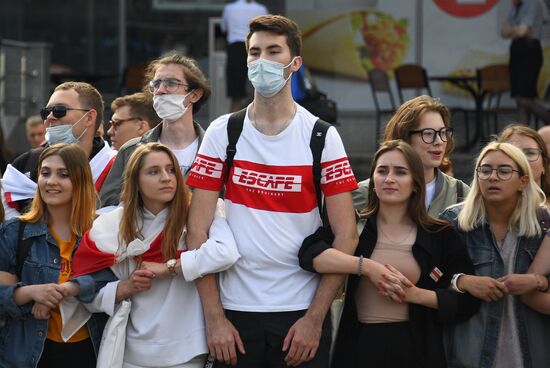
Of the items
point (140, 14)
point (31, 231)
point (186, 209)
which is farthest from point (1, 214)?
point (140, 14)

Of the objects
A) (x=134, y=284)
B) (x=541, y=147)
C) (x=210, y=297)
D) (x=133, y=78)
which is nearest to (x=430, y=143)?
(x=541, y=147)

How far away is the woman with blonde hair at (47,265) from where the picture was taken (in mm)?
5254

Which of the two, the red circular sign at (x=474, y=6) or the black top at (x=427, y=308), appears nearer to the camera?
the black top at (x=427, y=308)

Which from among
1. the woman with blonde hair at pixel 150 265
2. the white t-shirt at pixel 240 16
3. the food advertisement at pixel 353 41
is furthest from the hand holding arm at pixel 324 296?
the food advertisement at pixel 353 41

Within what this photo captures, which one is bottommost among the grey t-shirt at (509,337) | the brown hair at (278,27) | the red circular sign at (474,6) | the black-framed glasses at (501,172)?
the grey t-shirt at (509,337)

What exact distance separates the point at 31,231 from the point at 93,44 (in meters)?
12.7

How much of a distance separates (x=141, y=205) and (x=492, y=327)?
5.92 ft

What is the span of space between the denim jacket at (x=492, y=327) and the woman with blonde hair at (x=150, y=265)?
3.95ft

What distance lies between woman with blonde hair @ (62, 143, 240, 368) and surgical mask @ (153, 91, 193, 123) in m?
0.50

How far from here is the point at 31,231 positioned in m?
5.41

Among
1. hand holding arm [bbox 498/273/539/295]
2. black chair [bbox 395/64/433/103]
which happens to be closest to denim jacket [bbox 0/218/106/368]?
hand holding arm [bbox 498/273/539/295]

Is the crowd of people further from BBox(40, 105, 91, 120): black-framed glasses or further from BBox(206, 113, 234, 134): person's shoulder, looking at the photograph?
BBox(40, 105, 91, 120): black-framed glasses

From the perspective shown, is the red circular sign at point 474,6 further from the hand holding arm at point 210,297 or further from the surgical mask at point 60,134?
the hand holding arm at point 210,297

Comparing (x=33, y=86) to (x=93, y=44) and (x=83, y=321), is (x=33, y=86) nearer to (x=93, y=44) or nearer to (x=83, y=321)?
(x=93, y=44)
